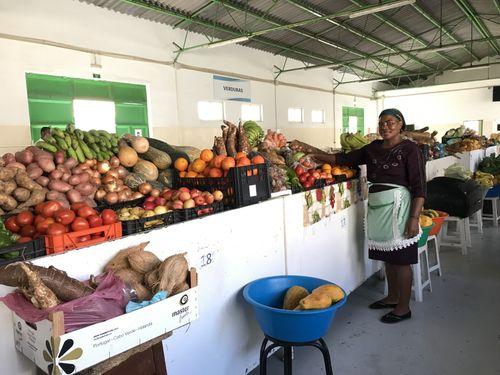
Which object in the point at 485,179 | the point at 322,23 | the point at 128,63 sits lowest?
the point at 485,179

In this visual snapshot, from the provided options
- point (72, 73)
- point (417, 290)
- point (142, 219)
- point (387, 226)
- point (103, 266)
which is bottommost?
point (417, 290)

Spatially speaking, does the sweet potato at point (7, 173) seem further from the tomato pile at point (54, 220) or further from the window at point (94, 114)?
the window at point (94, 114)

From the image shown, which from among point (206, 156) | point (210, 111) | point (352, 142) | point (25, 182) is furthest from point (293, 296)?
point (210, 111)

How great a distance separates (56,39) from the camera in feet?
22.1

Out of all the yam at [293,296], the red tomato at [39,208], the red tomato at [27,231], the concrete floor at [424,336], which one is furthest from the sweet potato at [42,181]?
the concrete floor at [424,336]

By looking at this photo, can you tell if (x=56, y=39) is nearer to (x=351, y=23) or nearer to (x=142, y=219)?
(x=142, y=219)

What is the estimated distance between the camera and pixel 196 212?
6.76 ft

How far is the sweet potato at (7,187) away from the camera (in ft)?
6.06

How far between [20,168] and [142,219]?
0.76 metres

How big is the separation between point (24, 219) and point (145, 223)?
20.1 inches

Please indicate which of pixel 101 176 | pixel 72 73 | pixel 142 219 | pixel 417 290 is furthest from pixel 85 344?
pixel 72 73

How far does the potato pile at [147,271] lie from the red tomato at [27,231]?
37 cm

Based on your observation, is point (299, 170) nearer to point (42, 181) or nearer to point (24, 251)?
point (42, 181)

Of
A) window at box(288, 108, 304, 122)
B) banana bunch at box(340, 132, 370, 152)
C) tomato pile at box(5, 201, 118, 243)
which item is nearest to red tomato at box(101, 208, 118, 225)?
tomato pile at box(5, 201, 118, 243)
